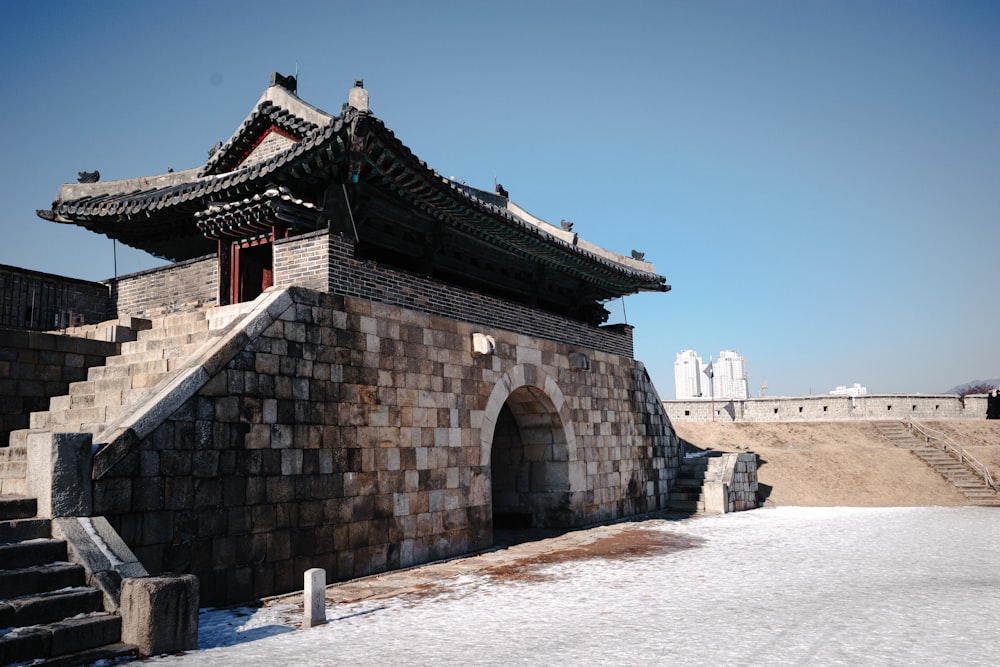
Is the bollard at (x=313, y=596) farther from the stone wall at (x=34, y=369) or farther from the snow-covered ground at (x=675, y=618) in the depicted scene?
the stone wall at (x=34, y=369)

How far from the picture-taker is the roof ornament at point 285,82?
12078 millimetres

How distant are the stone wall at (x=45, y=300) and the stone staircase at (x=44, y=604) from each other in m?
6.65

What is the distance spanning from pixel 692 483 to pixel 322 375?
42.4 ft

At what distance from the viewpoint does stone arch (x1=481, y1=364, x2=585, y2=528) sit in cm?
1417

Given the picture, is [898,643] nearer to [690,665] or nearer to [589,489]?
[690,665]

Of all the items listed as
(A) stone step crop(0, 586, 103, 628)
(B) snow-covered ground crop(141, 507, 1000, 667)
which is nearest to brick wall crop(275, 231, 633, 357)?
(B) snow-covered ground crop(141, 507, 1000, 667)

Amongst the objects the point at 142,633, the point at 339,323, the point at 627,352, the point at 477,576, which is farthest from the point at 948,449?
the point at 142,633

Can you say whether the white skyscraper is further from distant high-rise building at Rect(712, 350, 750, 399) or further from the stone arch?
the stone arch

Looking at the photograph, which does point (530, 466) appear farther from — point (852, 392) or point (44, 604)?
point (852, 392)

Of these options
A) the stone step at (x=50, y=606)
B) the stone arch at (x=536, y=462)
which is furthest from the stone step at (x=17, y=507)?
the stone arch at (x=536, y=462)

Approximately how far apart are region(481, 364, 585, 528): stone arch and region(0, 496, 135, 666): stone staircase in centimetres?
896

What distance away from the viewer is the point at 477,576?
30.5 feet

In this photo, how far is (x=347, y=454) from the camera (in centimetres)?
901

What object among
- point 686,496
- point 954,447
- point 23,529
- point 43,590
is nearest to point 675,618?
point 43,590
